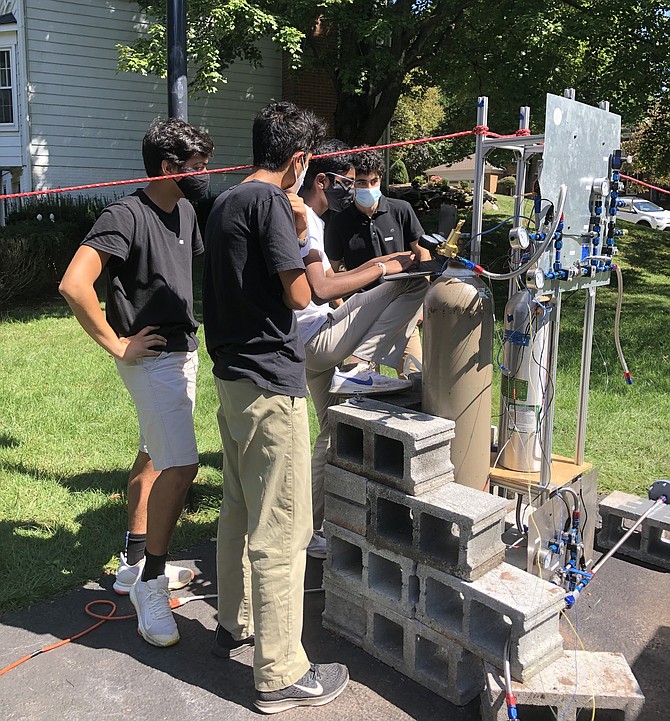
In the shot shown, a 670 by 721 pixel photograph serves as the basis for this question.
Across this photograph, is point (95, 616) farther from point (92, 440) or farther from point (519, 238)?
point (519, 238)

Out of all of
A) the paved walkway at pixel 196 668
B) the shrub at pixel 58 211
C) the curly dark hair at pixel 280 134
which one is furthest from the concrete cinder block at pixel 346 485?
the shrub at pixel 58 211

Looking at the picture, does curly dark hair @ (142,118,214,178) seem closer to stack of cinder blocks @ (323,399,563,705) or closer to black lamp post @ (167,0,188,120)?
stack of cinder blocks @ (323,399,563,705)

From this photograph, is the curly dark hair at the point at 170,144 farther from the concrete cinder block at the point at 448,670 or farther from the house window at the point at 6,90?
the house window at the point at 6,90

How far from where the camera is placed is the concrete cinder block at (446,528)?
2709 mm

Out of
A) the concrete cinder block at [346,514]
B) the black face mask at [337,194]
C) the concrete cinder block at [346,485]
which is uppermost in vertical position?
the black face mask at [337,194]

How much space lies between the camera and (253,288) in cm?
260

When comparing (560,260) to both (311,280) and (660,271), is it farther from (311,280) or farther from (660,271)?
(660,271)

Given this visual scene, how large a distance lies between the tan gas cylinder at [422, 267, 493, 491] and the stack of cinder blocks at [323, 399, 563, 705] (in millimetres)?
144

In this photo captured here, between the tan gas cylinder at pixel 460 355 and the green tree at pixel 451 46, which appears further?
the green tree at pixel 451 46

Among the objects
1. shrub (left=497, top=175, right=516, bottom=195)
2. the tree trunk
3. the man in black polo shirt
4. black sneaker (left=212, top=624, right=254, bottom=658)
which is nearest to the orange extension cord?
black sneaker (left=212, top=624, right=254, bottom=658)

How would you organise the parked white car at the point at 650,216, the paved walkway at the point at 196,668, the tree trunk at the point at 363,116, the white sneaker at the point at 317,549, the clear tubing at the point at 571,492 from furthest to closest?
the parked white car at the point at 650,216 < the tree trunk at the point at 363,116 < the white sneaker at the point at 317,549 < the clear tubing at the point at 571,492 < the paved walkway at the point at 196,668

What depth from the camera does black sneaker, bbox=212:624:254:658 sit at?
308 cm

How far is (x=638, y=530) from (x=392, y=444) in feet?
6.37

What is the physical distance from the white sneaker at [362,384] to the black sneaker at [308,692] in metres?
1.19
